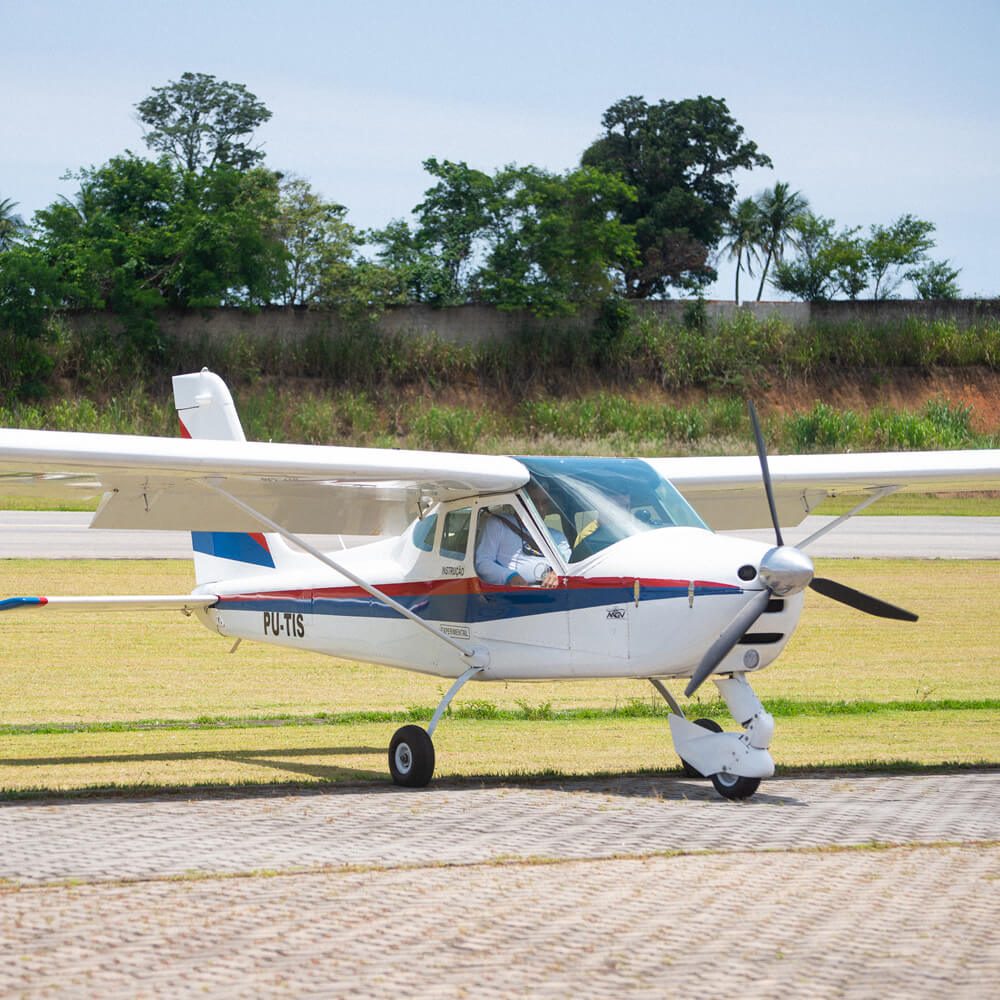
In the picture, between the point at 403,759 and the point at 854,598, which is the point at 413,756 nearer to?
the point at 403,759

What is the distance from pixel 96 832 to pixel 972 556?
1029 inches

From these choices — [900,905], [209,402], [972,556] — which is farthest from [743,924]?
[972,556]

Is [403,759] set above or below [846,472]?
below

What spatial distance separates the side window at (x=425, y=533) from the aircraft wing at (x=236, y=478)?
0.22 meters

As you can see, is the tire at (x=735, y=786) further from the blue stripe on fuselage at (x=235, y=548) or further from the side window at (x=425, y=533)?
the blue stripe on fuselage at (x=235, y=548)

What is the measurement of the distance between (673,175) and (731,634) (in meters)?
66.1

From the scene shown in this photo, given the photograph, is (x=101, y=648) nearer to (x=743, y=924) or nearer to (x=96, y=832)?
(x=96, y=832)

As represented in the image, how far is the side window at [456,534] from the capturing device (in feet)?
37.6

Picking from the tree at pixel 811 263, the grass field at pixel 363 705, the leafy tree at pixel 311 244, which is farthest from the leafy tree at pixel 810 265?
the grass field at pixel 363 705

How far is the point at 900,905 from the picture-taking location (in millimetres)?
6352

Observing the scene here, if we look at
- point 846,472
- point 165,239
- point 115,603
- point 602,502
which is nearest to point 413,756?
point 602,502

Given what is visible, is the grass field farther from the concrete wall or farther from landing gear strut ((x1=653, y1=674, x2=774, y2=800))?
the concrete wall

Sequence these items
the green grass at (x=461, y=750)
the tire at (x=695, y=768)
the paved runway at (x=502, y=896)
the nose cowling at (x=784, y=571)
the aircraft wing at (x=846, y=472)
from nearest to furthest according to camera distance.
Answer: the paved runway at (x=502, y=896) → the nose cowling at (x=784, y=571) → the tire at (x=695, y=768) → the green grass at (x=461, y=750) → the aircraft wing at (x=846, y=472)

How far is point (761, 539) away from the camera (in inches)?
1355
